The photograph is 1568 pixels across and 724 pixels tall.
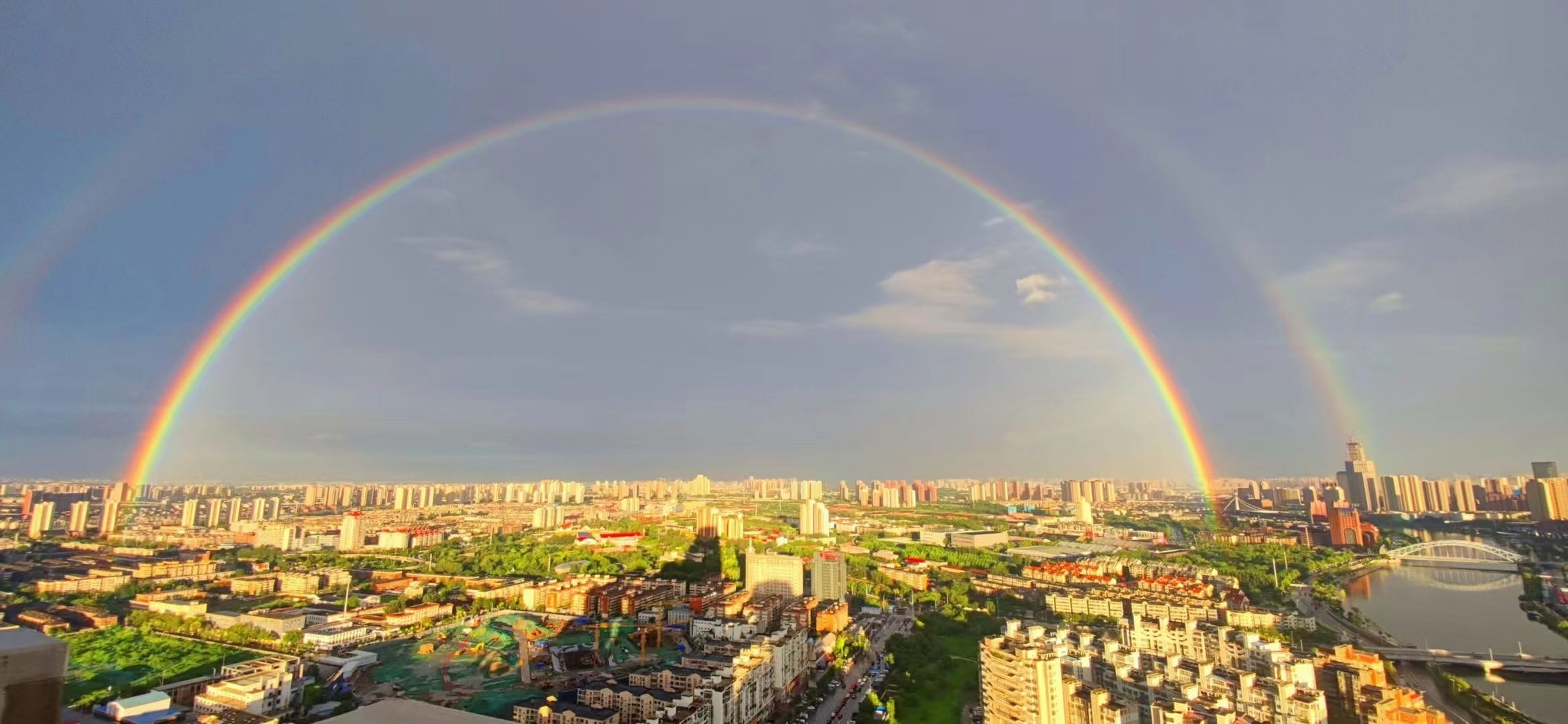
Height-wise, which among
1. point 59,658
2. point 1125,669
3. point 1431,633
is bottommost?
point 1431,633

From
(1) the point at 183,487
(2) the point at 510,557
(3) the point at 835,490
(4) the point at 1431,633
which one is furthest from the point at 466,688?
(1) the point at 183,487

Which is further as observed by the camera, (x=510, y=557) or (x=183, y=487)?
(x=183, y=487)

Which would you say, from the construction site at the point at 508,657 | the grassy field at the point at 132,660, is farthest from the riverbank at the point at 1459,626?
the grassy field at the point at 132,660

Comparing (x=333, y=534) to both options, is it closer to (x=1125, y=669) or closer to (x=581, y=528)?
(x=581, y=528)

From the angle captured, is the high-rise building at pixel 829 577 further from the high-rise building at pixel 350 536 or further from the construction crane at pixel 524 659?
the high-rise building at pixel 350 536

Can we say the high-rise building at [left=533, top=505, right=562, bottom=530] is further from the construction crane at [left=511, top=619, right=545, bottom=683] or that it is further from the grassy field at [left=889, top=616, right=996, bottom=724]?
A: the grassy field at [left=889, top=616, right=996, bottom=724]

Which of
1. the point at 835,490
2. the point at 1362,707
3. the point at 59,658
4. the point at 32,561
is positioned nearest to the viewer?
the point at 59,658
